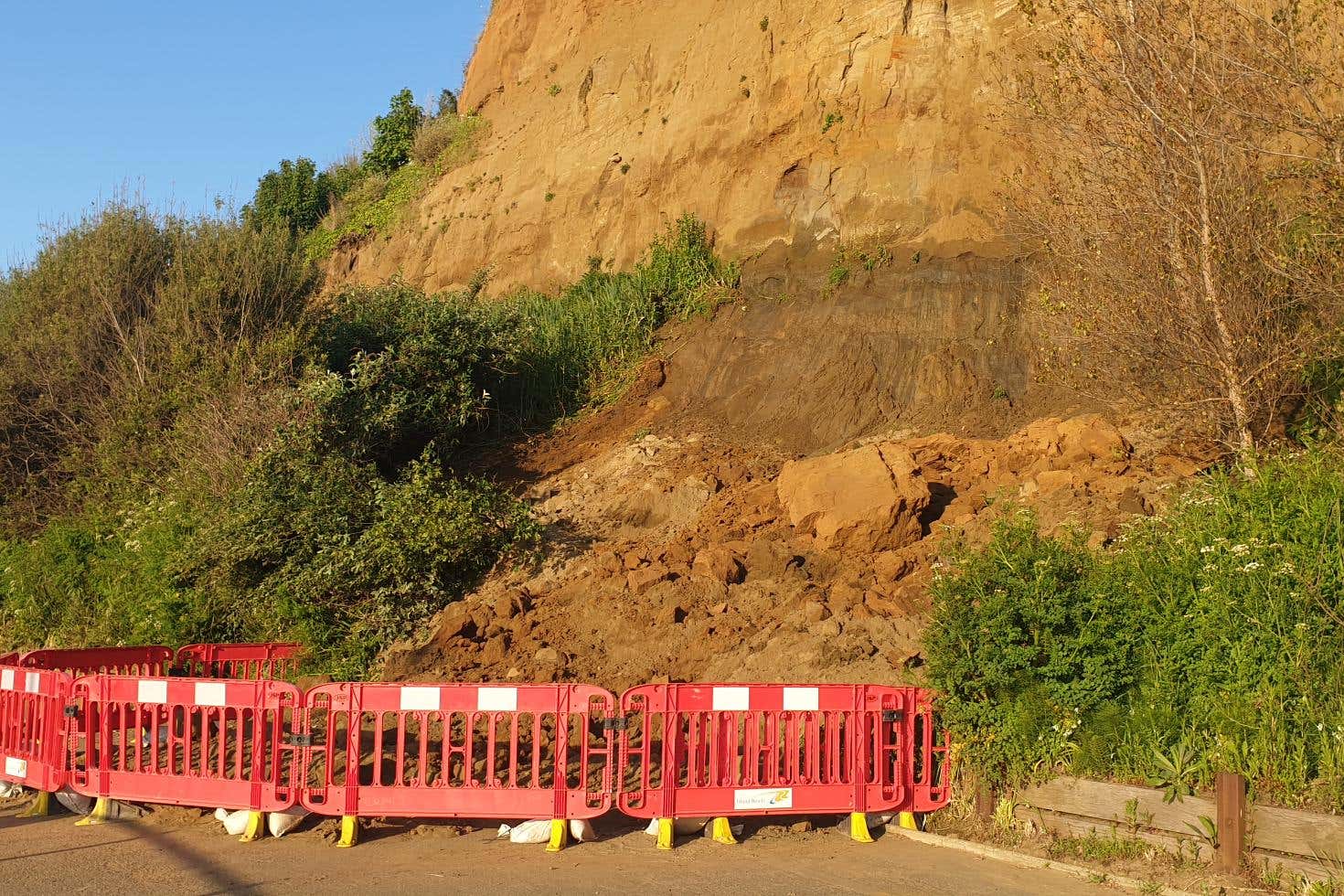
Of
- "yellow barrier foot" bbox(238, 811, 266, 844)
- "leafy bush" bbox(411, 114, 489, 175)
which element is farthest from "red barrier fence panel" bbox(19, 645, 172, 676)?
"leafy bush" bbox(411, 114, 489, 175)

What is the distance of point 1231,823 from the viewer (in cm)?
648

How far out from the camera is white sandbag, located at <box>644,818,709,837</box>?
7641 millimetres

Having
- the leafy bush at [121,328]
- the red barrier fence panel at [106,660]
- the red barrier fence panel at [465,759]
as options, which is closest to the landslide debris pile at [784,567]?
the red barrier fence panel at [106,660]

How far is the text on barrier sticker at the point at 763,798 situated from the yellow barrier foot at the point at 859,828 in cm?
45

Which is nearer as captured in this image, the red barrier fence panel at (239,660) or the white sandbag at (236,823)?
the white sandbag at (236,823)

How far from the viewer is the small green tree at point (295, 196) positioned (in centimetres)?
4084

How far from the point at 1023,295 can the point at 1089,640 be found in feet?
32.9

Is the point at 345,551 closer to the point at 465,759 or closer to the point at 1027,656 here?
the point at 465,759

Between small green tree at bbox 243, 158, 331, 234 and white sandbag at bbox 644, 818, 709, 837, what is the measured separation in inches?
1375

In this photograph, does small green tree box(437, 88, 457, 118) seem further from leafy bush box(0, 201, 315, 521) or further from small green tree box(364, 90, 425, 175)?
leafy bush box(0, 201, 315, 521)

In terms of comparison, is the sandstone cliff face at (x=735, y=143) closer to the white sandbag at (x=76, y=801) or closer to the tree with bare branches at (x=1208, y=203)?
the tree with bare branches at (x=1208, y=203)

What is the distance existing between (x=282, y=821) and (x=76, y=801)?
1817 mm

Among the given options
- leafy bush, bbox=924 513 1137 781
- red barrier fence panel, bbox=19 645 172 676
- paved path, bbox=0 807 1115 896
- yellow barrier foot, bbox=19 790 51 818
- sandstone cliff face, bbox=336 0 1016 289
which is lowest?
yellow barrier foot, bbox=19 790 51 818

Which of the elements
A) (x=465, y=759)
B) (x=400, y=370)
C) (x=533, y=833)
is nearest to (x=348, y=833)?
(x=465, y=759)
